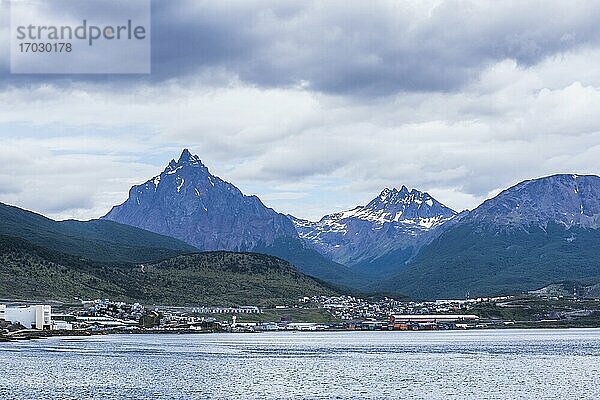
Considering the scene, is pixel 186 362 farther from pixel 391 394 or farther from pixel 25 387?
pixel 391 394

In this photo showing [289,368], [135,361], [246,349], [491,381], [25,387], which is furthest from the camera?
[246,349]

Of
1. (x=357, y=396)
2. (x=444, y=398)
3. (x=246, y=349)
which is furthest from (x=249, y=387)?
(x=246, y=349)

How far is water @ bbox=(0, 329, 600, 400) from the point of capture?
105250 millimetres

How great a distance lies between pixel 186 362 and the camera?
15362cm

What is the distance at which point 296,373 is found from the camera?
131 meters

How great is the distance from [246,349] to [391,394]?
93.4 meters

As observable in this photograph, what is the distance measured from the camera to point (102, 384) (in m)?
115

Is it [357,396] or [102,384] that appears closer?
[357,396]

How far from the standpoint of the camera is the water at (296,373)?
10525cm

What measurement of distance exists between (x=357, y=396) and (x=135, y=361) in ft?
198

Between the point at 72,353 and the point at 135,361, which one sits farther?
the point at 72,353

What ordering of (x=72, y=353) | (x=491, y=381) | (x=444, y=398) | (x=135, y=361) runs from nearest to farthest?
1. (x=444, y=398)
2. (x=491, y=381)
3. (x=135, y=361)
4. (x=72, y=353)

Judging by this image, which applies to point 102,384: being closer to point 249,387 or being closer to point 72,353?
point 249,387

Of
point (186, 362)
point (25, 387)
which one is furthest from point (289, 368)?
point (25, 387)
